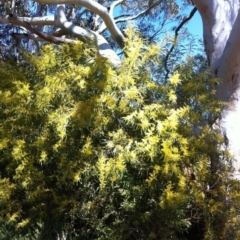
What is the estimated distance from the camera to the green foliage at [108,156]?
9.51 feet

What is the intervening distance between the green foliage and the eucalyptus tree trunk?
564 mm

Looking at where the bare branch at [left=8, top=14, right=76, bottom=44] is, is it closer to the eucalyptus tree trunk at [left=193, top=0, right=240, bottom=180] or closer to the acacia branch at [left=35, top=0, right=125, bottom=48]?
the acacia branch at [left=35, top=0, right=125, bottom=48]

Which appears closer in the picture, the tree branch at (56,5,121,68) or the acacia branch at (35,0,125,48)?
the tree branch at (56,5,121,68)

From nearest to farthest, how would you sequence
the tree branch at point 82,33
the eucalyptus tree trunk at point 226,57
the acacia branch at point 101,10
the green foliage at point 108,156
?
the green foliage at point 108,156, the eucalyptus tree trunk at point 226,57, the tree branch at point 82,33, the acacia branch at point 101,10

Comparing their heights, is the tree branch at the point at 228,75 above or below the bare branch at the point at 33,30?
below

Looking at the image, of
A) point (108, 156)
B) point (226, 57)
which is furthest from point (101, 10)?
point (108, 156)

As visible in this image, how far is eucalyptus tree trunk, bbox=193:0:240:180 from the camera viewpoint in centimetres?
373

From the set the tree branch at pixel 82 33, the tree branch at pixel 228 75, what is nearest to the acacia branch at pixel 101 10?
the tree branch at pixel 82 33

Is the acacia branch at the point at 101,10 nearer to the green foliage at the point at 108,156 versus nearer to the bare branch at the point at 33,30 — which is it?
the bare branch at the point at 33,30

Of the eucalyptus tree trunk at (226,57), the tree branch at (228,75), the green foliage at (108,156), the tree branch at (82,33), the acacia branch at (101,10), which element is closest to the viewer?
A: the green foliage at (108,156)

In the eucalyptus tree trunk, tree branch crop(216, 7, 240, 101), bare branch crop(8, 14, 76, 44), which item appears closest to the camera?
the eucalyptus tree trunk

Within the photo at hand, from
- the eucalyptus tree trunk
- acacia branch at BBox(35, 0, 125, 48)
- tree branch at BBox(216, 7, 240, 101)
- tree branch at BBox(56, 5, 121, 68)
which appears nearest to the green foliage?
the eucalyptus tree trunk

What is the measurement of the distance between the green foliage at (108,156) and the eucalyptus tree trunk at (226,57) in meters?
0.56

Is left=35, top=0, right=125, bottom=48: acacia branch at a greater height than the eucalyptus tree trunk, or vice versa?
left=35, top=0, right=125, bottom=48: acacia branch
